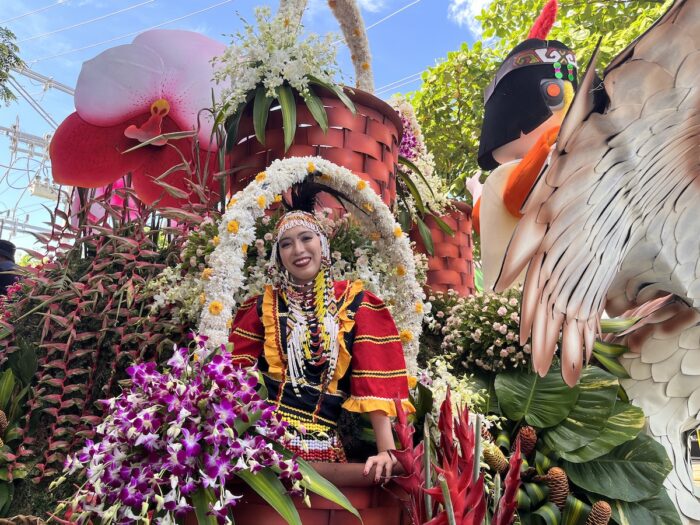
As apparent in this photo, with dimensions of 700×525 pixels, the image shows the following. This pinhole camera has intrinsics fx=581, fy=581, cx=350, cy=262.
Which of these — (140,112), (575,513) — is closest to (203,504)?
(575,513)

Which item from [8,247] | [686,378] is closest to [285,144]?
[686,378]

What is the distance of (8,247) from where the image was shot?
433 cm

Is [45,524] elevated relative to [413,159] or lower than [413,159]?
lower

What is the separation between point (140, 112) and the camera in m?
2.44

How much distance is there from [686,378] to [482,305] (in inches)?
33.3

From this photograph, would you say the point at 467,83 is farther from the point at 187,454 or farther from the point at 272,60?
the point at 187,454

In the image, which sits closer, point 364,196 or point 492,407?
point 364,196

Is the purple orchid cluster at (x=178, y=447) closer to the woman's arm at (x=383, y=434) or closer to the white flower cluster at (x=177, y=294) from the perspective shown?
the woman's arm at (x=383, y=434)

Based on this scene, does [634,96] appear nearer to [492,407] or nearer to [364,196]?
[364,196]

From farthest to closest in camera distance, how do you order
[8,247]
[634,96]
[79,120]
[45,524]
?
1. [8,247]
2. [79,120]
3. [634,96]
4. [45,524]

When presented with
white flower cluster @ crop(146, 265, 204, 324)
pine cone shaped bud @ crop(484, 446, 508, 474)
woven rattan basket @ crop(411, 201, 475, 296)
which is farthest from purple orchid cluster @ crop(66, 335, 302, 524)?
woven rattan basket @ crop(411, 201, 475, 296)

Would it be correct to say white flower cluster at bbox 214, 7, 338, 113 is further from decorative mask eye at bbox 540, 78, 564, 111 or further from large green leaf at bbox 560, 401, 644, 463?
large green leaf at bbox 560, 401, 644, 463

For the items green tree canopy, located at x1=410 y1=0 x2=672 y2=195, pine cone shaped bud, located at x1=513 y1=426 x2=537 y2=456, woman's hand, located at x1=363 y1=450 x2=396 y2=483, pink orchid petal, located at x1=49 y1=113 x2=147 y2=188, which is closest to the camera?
woman's hand, located at x1=363 y1=450 x2=396 y2=483

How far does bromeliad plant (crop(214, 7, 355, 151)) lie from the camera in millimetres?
2213
